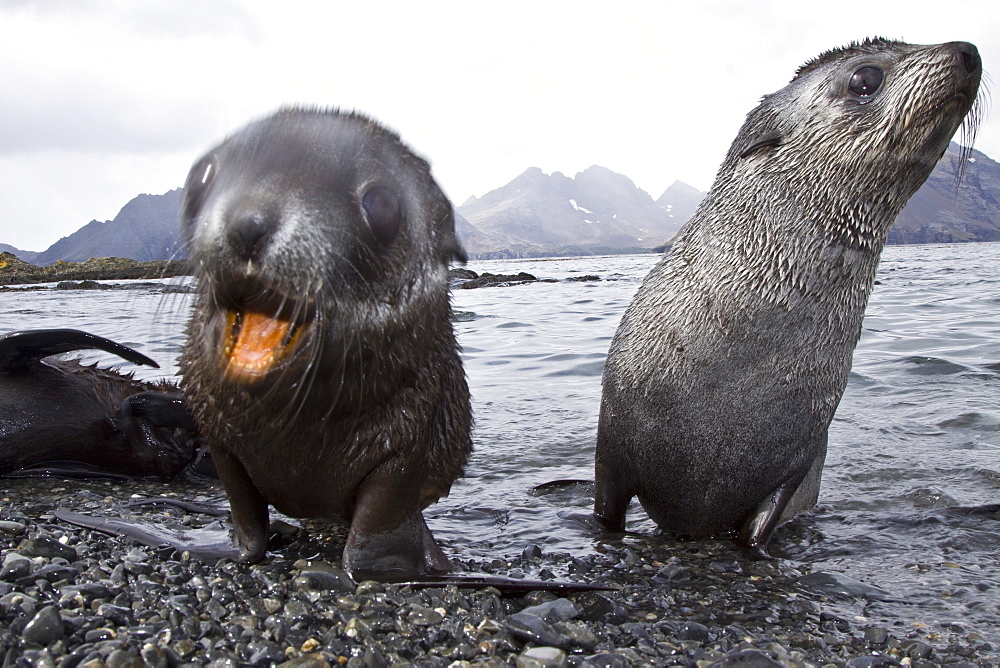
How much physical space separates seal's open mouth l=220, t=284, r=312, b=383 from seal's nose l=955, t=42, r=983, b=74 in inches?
150

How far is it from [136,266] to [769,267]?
45035mm

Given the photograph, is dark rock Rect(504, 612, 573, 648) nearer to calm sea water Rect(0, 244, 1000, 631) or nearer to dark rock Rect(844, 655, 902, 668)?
dark rock Rect(844, 655, 902, 668)

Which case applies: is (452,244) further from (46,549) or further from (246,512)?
(46,549)

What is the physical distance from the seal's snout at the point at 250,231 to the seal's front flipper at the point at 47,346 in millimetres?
2908

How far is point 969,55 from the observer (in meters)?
4.30

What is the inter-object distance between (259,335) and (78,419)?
348 centimetres

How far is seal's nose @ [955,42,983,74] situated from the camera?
→ 14.1ft

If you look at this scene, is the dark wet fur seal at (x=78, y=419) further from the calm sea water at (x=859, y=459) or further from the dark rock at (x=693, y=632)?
the dark rock at (x=693, y=632)

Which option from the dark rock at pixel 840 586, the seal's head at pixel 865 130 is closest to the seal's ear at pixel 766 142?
the seal's head at pixel 865 130

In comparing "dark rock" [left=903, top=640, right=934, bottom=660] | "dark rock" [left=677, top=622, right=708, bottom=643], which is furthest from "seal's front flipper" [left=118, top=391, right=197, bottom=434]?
"dark rock" [left=903, top=640, right=934, bottom=660]

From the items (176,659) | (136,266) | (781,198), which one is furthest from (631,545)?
(136,266)

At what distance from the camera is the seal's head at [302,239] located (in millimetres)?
2490

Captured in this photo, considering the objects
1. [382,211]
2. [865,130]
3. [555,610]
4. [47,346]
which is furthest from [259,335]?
[865,130]

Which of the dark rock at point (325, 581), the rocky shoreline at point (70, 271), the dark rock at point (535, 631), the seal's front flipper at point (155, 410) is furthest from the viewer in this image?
the rocky shoreline at point (70, 271)
